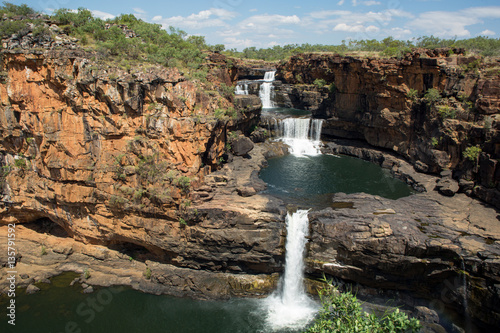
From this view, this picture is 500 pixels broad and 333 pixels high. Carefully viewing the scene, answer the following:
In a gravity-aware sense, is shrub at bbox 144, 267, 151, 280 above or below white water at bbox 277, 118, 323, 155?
below

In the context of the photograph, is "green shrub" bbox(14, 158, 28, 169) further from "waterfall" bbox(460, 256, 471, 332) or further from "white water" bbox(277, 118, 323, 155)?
"waterfall" bbox(460, 256, 471, 332)

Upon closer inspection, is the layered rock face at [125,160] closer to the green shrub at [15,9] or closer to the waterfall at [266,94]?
the green shrub at [15,9]

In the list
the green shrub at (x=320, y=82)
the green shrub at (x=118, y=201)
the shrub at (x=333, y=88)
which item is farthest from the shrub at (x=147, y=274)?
the green shrub at (x=320, y=82)

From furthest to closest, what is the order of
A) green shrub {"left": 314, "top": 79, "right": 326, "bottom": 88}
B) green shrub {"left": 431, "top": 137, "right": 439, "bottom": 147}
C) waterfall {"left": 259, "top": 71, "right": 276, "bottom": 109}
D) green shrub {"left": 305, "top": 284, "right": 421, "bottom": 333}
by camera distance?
waterfall {"left": 259, "top": 71, "right": 276, "bottom": 109} < green shrub {"left": 314, "top": 79, "right": 326, "bottom": 88} < green shrub {"left": 431, "top": 137, "right": 439, "bottom": 147} < green shrub {"left": 305, "top": 284, "right": 421, "bottom": 333}

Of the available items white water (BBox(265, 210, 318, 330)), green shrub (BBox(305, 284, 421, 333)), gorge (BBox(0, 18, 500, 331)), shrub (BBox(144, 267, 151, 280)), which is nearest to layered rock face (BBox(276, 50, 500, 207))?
gorge (BBox(0, 18, 500, 331))

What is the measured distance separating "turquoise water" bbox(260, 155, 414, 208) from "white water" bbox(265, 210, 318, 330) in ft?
8.74

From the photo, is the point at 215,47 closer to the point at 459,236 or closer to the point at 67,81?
the point at 67,81

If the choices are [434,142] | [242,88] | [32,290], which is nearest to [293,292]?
[32,290]

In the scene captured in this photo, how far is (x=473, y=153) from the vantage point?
22.3 m

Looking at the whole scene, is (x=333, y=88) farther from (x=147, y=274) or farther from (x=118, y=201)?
(x=147, y=274)

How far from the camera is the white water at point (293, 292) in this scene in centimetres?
1619

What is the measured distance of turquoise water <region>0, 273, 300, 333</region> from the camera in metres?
16.0

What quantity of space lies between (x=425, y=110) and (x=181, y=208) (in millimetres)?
22392

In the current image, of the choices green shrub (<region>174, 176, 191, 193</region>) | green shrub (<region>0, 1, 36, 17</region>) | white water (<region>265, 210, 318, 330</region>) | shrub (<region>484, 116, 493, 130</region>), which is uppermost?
green shrub (<region>0, 1, 36, 17</region>)
